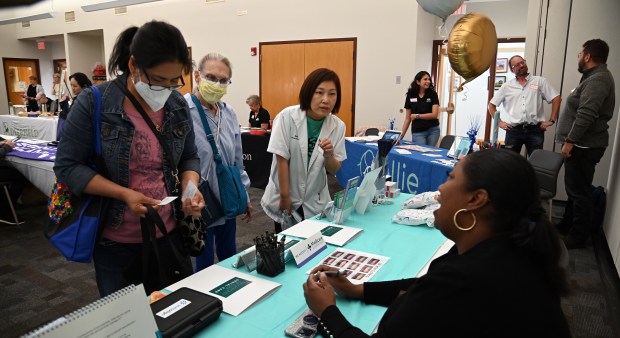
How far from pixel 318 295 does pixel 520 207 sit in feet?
1.79

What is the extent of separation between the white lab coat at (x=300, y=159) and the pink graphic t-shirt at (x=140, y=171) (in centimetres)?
83

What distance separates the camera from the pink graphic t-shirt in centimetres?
129

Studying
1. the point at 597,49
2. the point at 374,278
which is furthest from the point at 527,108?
the point at 374,278

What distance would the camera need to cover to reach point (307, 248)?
146 cm

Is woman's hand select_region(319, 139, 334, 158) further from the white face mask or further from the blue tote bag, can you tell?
the blue tote bag

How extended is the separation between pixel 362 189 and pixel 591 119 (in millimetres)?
→ 2660

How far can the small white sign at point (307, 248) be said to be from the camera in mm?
1395

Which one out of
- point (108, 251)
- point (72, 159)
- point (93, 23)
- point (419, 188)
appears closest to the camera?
point (72, 159)

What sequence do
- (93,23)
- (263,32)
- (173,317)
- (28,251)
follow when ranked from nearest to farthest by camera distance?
(173,317) < (28,251) < (263,32) < (93,23)

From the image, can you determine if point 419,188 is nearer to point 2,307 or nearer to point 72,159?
point 72,159

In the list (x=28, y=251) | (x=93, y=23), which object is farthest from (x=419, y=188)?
(x=93, y=23)

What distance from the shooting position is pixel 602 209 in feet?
12.4

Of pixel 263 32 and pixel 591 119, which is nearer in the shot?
pixel 591 119

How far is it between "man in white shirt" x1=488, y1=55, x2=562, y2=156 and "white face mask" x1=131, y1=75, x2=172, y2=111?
4.00 m
